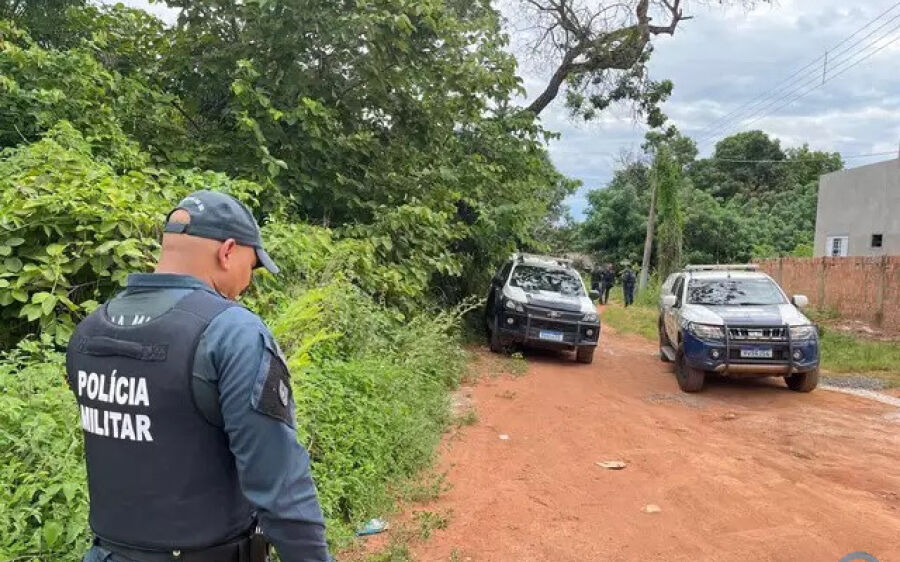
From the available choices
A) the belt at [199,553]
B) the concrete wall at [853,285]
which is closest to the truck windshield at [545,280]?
the concrete wall at [853,285]

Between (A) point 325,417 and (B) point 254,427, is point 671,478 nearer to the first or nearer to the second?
(A) point 325,417

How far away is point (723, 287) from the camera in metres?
9.79

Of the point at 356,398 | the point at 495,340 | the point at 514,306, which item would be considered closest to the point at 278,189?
the point at 356,398

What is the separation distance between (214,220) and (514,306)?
957 cm

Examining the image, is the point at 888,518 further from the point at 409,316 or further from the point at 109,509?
the point at 409,316

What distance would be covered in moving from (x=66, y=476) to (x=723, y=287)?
9071mm

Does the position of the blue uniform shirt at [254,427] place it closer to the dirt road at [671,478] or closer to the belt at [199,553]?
the belt at [199,553]

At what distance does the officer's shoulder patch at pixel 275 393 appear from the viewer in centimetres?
156

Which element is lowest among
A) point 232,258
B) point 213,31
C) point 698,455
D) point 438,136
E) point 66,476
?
point 698,455

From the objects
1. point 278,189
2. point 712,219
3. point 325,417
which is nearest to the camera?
point 325,417

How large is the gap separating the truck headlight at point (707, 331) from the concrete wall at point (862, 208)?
12893mm

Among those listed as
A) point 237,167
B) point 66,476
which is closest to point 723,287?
point 237,167

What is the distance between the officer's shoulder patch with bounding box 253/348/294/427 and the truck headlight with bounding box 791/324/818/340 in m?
8.31

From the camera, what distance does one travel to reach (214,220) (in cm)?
177
